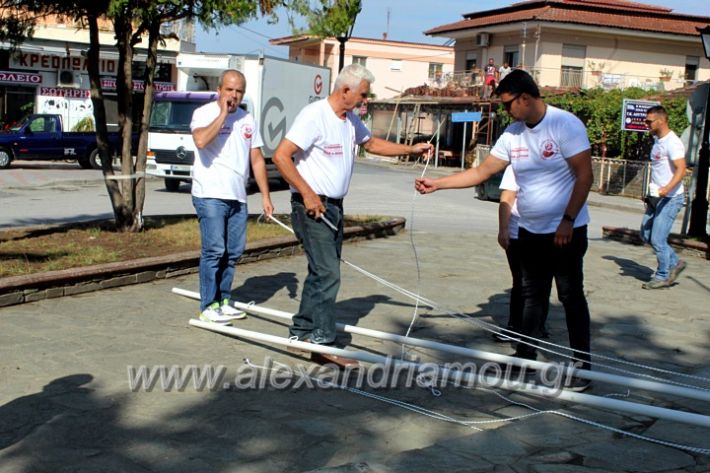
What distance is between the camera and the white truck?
22.1 m

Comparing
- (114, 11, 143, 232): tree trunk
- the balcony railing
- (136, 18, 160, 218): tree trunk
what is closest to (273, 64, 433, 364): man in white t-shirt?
(114, 11, 143, 232): tree trunk

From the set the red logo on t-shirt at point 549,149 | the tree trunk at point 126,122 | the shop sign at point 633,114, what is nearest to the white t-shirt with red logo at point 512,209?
the red logo on t-shirt at point 549,149

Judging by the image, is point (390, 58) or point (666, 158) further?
point (390, 58)

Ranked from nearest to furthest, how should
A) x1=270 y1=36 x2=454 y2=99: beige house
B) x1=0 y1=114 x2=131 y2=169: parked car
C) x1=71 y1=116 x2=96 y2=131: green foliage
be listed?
1. x1=0 y1=114 x2=131 y2=169: parked car
2. x1=71 y1=116 x2=96 y2=131: green foliage
3. x1=270 y1=36 x2=454 y2=99: beige house

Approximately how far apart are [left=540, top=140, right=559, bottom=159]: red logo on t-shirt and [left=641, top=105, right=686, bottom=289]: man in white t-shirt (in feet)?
13.8

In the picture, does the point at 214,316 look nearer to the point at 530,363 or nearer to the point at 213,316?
the point at 213,316

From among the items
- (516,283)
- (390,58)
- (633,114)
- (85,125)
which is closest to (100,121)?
(516,283)

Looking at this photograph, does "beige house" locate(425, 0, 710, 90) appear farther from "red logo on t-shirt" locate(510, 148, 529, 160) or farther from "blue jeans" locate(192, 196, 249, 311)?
"red logo on t-shirt" locate(510, 148, 529, 160)

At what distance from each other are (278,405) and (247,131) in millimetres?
2746

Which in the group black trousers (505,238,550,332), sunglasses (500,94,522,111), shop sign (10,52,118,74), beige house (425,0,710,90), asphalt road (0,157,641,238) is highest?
beige house (425,0,710,90)

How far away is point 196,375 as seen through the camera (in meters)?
5.71

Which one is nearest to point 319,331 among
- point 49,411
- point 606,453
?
point 49,411

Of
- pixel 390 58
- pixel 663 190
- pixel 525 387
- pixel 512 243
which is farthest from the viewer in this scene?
pixel 390 58

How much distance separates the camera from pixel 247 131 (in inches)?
282
